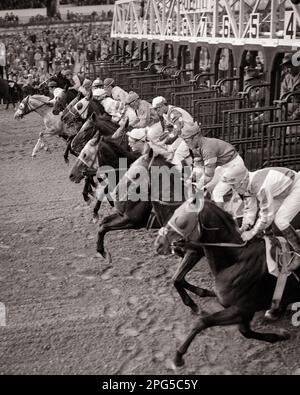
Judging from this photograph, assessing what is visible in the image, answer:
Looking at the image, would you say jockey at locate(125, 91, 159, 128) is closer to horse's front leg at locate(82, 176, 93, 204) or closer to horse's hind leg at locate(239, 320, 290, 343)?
horse's front leg at locate(82, 176, 93, 204)

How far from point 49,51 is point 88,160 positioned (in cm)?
2566

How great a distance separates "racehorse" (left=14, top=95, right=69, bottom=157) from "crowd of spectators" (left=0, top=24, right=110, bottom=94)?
7.53 metres

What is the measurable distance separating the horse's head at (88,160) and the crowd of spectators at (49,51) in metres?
13.6

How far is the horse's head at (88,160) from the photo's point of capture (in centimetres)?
691

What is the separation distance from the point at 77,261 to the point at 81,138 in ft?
7.01

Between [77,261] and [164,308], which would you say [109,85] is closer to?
[77,261]

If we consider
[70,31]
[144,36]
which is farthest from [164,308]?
[70,31]

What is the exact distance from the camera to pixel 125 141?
8008mm

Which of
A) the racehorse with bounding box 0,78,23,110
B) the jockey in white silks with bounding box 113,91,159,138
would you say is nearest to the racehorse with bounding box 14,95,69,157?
the jockey in white silks with bounding box 113,91,159,138

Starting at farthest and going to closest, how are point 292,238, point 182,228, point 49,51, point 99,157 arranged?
point 49,51 < point 99,157 < point 292,238 < point 182,228

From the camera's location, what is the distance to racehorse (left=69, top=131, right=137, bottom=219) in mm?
6703

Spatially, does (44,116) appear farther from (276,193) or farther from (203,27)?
(276,193)

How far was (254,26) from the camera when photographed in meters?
9.45

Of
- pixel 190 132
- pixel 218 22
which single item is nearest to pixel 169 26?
pixel 218 22
